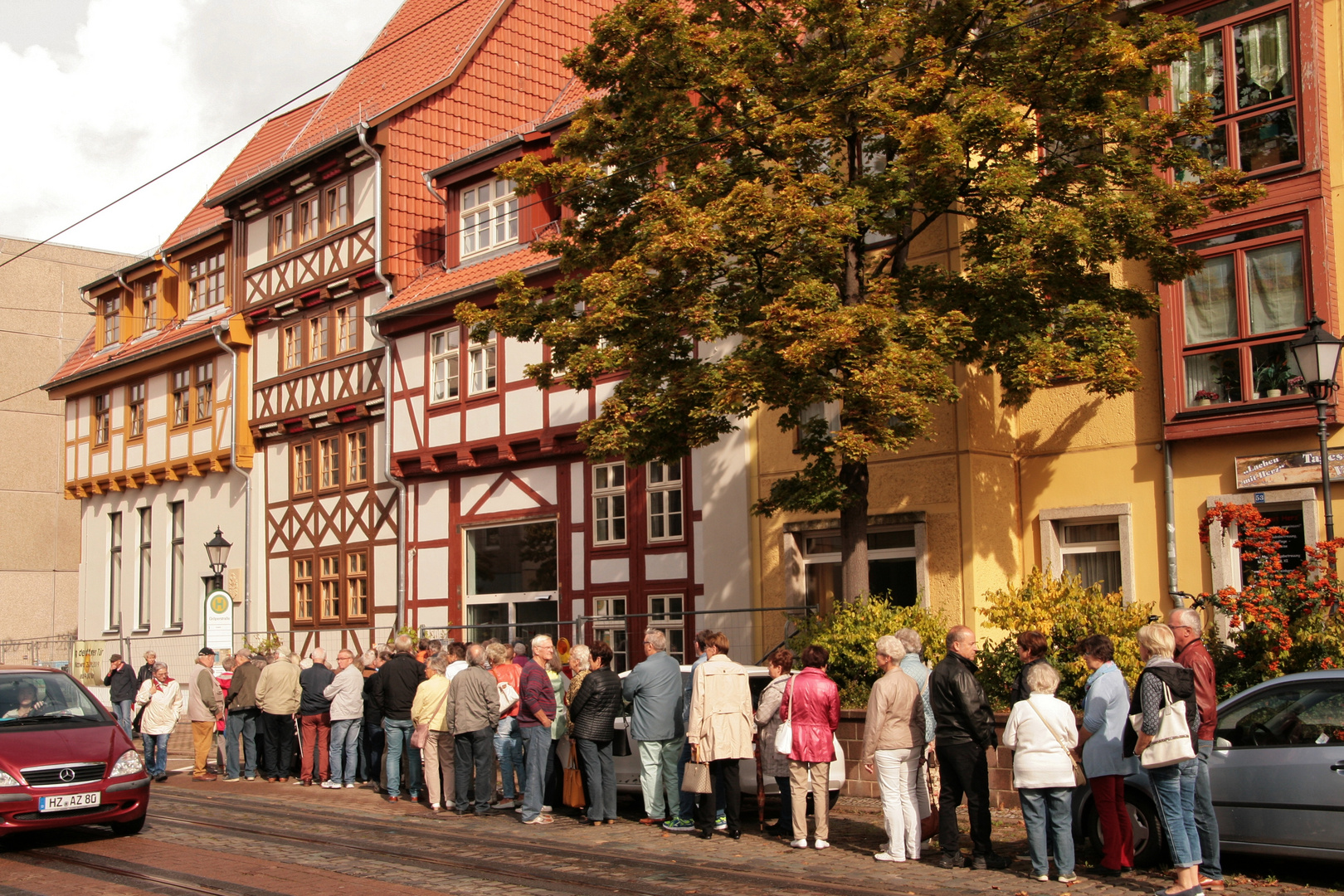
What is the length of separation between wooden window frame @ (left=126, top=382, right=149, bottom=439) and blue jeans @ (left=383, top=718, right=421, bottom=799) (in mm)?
21443

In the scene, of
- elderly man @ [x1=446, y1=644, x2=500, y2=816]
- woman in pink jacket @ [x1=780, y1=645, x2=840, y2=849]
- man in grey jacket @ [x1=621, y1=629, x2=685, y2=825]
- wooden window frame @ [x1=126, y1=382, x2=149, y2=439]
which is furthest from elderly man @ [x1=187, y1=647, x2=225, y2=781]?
wooden window frame @ [x1=126, y1=382, x2=149, y2=439]

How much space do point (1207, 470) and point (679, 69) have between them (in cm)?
757

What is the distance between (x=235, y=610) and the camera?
98.3ft

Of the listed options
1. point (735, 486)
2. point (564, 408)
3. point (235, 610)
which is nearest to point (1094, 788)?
point (735, 486)

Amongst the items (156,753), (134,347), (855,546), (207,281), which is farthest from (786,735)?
(134,347)

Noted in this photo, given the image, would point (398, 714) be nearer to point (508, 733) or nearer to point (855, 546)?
point (508, 733)

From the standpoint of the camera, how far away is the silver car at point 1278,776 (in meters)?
8.56

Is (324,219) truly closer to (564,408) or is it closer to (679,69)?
(564,408)

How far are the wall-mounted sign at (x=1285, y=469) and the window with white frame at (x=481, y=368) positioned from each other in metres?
13.3

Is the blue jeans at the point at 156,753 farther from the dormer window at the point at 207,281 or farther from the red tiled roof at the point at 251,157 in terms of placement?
the red tiled roof at the point at 251,157

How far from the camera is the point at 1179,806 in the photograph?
8.54 m

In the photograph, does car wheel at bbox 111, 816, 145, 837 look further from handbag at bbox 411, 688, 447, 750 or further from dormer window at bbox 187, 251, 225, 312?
dormer window at bbox 187, 251, 225, 312

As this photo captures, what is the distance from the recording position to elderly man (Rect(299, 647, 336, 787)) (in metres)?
16.4

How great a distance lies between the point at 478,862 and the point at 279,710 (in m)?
7.50
